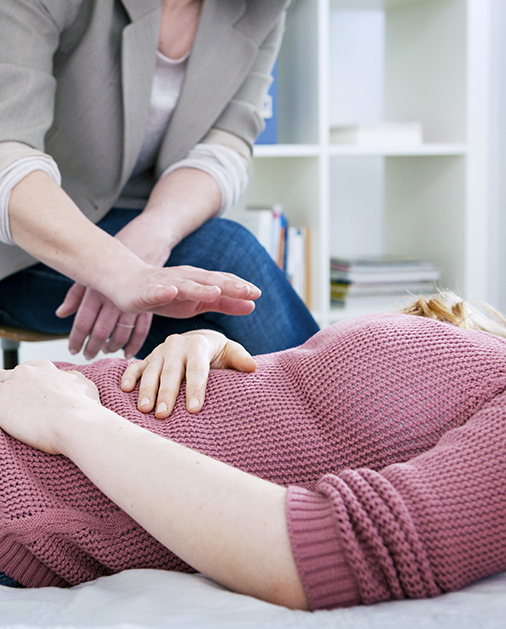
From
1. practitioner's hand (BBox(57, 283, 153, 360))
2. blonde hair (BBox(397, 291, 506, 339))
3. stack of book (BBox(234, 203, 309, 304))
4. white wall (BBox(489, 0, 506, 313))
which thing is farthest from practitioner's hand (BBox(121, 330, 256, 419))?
white wall (BBox(489, 0, 506, 313))

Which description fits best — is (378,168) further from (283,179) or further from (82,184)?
(82,184)

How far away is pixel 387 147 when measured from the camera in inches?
74.4

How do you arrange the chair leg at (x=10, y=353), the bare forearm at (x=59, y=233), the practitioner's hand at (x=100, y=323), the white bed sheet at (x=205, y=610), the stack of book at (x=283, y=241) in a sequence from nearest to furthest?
the white bed sheet at (x=205, y=610) → the bare forearm at (x=59, y=233) → the practitioner's hand at (x=100, y=323) → the chair leg at (x=10, y=353) → the stack of book at (x=283, y=241)

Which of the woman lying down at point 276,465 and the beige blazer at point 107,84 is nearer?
the woman lying down at point 276,465

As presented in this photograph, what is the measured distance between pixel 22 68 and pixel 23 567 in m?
0.81

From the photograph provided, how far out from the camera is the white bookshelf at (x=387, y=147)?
188 cm

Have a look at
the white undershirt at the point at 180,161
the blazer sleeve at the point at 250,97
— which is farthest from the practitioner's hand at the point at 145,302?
the blazer sleeve at the point at 250,97

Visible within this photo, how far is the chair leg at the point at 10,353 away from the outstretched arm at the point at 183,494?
3.07ft

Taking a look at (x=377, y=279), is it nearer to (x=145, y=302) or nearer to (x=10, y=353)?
(x=10, y=353)

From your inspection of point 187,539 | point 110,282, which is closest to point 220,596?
point 187,539

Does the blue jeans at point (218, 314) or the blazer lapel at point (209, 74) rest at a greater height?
the blazer lapel at point (209, 74)

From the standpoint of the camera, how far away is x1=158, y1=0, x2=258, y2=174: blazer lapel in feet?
4.07

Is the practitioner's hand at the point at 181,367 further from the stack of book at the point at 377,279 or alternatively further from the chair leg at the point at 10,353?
the stack of book at the point at 377,279

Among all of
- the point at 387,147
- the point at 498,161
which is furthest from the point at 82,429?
the point at 498,161
